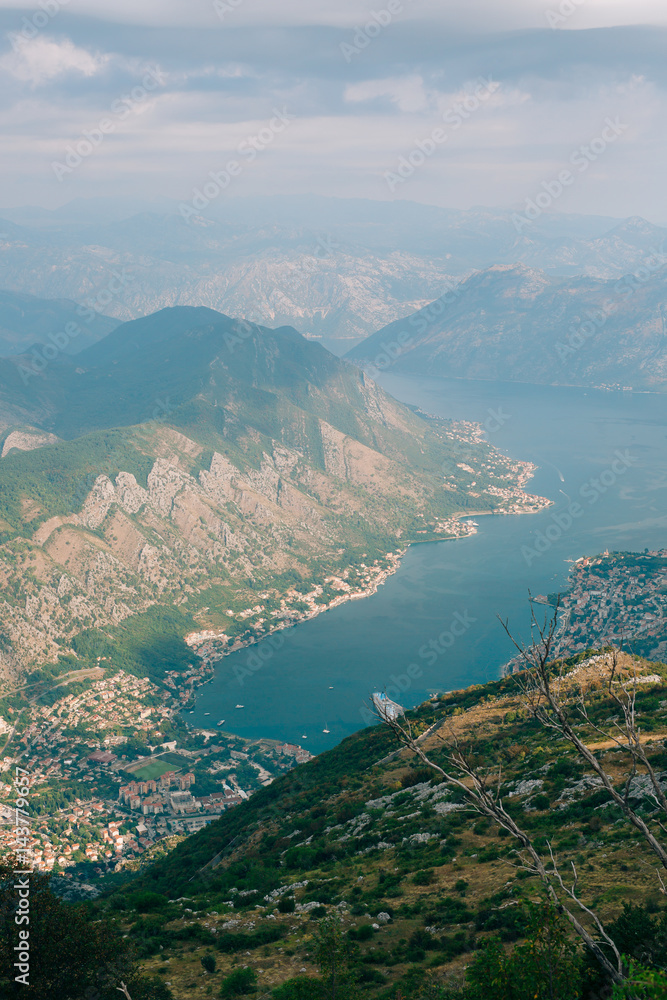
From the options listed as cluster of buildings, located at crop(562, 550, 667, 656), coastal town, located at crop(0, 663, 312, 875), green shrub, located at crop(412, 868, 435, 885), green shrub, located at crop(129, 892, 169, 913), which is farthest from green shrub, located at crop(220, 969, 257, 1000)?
cluster of buildings, located at crop(562, 550, 667, 656)

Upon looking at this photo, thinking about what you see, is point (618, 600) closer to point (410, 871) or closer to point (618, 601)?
point (618, 601)

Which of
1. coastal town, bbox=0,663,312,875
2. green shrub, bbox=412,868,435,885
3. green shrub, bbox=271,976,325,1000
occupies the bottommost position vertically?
green shrub, bbox=271,976,325,1000

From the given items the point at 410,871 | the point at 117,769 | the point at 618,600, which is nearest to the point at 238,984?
the point at 410,871

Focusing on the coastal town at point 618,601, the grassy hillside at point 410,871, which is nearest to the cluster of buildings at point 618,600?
the coastal town at point 618,601

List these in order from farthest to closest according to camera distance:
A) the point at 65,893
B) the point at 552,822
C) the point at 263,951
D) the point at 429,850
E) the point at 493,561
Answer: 1. the point at 493,561
2. the point at 65,893
3. the point at 429,850
4. the point at 552,822
5. the point at 263,951

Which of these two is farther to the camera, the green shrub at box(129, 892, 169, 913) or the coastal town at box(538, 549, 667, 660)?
the coastal town at box(538, 549, 667, 660)

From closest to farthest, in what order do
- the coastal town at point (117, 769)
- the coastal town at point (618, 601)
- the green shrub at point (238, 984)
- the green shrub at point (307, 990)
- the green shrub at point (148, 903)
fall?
the green shrub at point (307, 990), the green shrub at point (238, 984), the green shrub at point (148, 903), the coastal town at point (117, 769), the coastal town at point (618, 601)

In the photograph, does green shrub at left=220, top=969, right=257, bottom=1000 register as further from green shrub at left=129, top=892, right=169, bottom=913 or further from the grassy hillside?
green shrub at left=129, top=892, right=169, bottom=913

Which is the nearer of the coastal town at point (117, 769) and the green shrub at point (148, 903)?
the green shrub at point (148, 903)

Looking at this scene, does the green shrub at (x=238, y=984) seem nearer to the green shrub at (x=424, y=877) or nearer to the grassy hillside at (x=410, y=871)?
the grassy hillside at (x=410, y=871)

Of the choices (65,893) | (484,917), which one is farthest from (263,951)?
(65,893)

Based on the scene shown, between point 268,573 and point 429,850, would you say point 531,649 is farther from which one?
point 268,573
